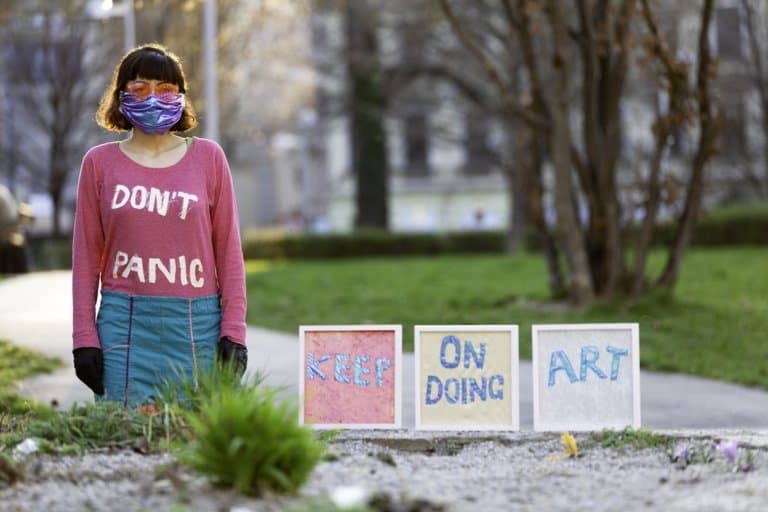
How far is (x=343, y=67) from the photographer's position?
117ft

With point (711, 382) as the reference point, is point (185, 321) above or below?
above

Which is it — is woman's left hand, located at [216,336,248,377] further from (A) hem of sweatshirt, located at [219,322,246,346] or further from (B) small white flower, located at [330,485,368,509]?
(B) small white flower, located at [330,485,368,509]

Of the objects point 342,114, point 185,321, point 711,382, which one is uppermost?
point 342,114

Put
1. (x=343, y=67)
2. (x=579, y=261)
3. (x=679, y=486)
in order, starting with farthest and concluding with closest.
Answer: (x=343, y=67) < (x=579, y=261) < (x=679, y=486)

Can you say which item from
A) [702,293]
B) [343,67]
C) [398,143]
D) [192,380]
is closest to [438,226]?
[398,143]

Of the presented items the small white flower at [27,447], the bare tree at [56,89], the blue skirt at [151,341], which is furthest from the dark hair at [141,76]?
the bare tree at [56,89]

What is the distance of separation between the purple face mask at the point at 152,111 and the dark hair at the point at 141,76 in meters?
0.09

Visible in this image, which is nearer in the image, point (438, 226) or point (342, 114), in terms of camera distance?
point (342, 114)

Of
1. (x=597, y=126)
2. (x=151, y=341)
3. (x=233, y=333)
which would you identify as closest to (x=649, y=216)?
(x=597, y=126)

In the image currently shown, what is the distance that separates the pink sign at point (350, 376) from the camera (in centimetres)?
617

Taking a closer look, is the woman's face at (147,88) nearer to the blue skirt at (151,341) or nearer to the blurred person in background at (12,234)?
the blue skirt at (151,341)

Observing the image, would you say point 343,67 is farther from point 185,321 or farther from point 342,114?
point 185,321

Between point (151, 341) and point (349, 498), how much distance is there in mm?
1732

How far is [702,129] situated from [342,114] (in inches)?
843
